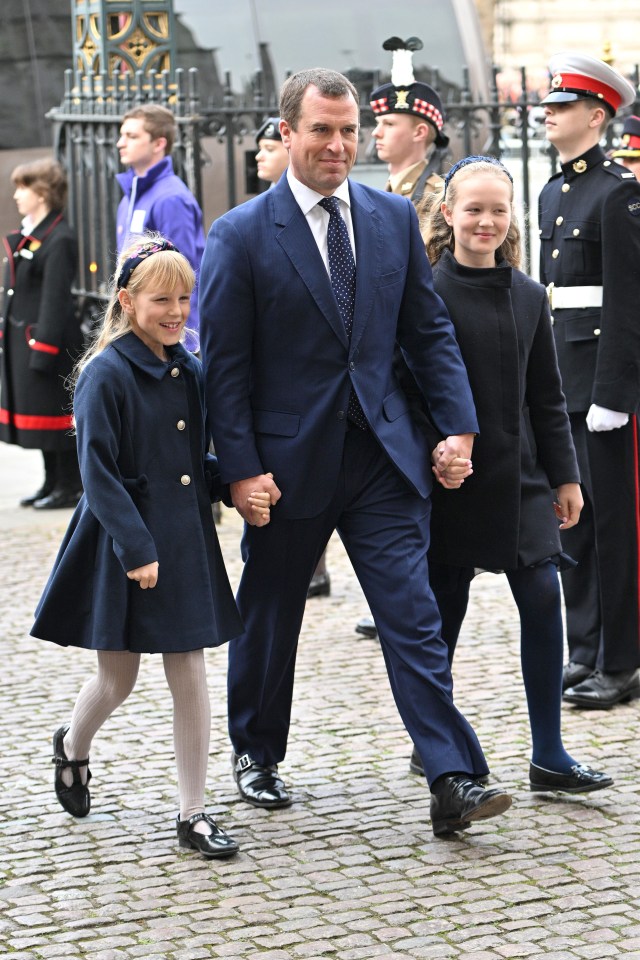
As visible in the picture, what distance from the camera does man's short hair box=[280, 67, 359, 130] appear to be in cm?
423

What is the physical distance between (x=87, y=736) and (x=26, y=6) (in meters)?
7.76

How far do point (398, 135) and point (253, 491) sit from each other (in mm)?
2277

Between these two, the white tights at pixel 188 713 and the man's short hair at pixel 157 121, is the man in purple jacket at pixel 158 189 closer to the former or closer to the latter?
the man's short hair at pixel 157 121

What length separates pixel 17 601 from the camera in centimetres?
724

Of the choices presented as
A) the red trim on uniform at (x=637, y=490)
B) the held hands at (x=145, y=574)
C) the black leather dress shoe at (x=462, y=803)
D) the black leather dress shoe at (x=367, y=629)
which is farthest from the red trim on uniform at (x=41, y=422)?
the black leather dress shoe at (x=462, y=803)

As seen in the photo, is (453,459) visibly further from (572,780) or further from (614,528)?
(614,528)

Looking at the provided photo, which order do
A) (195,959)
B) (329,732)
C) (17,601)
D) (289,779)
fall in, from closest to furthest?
(195,959) < (289,779) < (329,732) < (17,601)

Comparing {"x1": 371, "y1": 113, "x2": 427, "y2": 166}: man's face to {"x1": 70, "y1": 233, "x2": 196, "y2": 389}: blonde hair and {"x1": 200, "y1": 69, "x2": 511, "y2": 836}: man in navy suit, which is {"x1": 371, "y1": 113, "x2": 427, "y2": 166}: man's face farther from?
{"x1": 70, "y1": 233, "x2": 196, "y2": 389}: blonde hair

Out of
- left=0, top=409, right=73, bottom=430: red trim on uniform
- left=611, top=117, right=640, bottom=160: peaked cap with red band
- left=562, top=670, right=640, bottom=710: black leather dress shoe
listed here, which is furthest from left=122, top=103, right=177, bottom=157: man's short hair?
left=562, top=670, right=640, bottom=710: black leather dress shoe

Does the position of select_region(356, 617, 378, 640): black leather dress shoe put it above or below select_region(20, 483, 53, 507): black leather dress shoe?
below

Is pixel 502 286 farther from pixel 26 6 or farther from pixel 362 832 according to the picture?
pixel 26 6

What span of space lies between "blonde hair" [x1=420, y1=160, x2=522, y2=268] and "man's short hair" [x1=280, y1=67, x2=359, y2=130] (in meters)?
0.37

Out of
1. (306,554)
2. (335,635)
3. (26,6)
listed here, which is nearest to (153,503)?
(306,554)

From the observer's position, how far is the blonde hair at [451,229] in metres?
4.46
